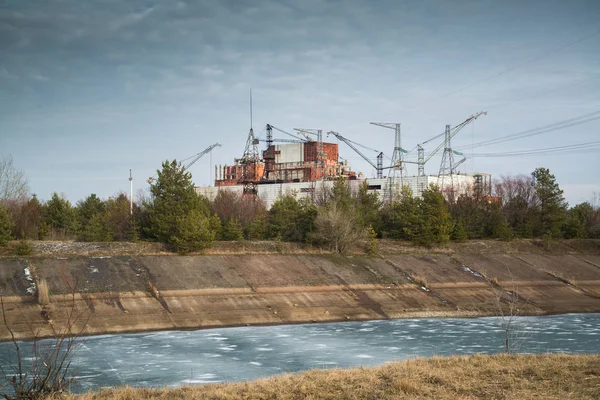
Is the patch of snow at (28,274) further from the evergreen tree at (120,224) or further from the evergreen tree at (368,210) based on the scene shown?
the evergreen tree at (368,210)

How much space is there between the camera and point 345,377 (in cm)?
1633

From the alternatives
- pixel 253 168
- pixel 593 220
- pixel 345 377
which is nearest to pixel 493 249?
pixel 593 220

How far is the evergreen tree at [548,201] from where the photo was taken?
7256 cm

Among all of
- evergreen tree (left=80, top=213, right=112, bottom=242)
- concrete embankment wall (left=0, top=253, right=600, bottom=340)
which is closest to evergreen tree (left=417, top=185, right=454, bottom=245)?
concrete embankment wall (left=0, top=253, right=600, bottom=340)

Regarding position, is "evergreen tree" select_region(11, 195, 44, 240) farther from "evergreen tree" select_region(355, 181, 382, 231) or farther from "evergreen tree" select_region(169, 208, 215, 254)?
"evergreen tree" select_region(355, 181, 382, 231)

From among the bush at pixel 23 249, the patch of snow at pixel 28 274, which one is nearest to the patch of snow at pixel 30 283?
the patch of snow at pixel 28 274

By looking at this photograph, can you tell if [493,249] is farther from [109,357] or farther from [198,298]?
[109,357]

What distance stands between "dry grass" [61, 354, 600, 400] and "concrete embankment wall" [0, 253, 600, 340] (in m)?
18.5

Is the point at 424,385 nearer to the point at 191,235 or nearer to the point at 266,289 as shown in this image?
the point at 266,289

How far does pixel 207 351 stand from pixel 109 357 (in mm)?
4670

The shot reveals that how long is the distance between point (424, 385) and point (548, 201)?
2552 inches

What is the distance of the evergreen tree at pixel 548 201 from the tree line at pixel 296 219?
0.12 metres

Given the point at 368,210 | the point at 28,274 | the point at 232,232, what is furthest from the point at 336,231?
the point at 28,274

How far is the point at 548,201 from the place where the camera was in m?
73.6
